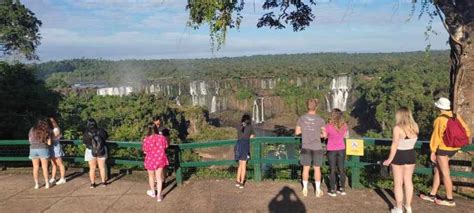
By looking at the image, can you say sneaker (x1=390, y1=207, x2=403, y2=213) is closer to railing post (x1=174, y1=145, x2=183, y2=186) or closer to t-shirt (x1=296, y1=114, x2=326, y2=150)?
t-shirt (x1=296, y1=114, x2=326, y2=150)

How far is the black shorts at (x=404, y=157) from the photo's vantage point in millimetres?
6824

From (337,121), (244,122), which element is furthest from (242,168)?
(337,121)

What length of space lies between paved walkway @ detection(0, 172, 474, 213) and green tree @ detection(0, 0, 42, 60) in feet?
145

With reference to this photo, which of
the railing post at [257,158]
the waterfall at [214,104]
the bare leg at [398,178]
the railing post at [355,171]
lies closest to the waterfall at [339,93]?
the waterfall at [214,104]

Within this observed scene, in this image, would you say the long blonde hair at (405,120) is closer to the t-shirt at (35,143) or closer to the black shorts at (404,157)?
the black shorts at (404,157)

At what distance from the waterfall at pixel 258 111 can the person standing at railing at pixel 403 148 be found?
9168 cm

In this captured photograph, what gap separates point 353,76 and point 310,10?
4616 inches

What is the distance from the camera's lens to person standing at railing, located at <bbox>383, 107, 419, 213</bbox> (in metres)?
6.76

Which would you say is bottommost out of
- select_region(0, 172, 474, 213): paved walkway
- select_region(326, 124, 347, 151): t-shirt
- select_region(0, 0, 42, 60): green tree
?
select_region(0, 172, 474, 213): paved walkway

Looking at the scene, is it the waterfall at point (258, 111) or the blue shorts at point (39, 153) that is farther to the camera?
the waterfall at point (258, 111)

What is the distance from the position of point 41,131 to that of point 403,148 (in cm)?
634

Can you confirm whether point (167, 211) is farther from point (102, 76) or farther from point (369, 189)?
point (102, 76)

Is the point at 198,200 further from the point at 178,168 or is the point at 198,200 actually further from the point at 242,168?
the point at 178,168

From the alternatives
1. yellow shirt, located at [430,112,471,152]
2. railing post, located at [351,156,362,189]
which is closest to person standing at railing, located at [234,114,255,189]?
railing post, located at [351,156,362,189]
